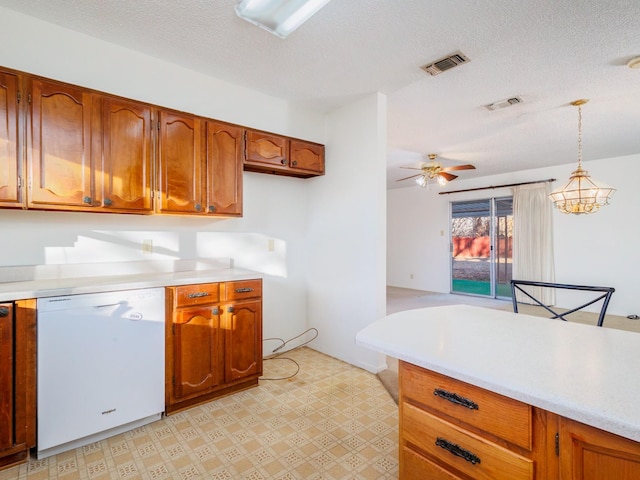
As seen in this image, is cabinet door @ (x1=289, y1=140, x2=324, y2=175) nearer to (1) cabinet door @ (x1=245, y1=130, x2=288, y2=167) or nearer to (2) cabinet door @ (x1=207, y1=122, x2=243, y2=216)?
(1) cabinet door @ (x1=245, y1=130, x2=288, y2=167)

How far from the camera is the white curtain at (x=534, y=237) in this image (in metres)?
5.67

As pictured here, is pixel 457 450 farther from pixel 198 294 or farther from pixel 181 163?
pixel 181 163

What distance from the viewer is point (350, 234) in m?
3.16

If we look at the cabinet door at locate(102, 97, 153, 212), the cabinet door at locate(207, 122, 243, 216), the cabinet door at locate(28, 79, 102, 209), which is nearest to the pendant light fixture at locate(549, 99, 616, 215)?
the cabinet door at locate(207, 122, 243, 216)

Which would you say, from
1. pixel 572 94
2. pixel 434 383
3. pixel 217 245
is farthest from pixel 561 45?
pixel 217 245

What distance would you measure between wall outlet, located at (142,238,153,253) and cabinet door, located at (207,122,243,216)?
538mm

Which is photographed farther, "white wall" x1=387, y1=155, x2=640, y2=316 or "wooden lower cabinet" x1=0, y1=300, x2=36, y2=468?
"white wall" x1=387, y1=155, x2=640, y2=316

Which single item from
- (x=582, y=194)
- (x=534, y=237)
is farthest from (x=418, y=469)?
(x=534, y=237)

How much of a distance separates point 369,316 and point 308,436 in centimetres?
122

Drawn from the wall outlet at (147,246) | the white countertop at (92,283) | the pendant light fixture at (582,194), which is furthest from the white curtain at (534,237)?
the wall outlet at (147,246)

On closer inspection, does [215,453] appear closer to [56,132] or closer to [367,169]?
[56,132]

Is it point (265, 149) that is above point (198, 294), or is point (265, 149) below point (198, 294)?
above

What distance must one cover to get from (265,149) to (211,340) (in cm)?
170

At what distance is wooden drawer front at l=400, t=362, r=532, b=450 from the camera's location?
908mm
